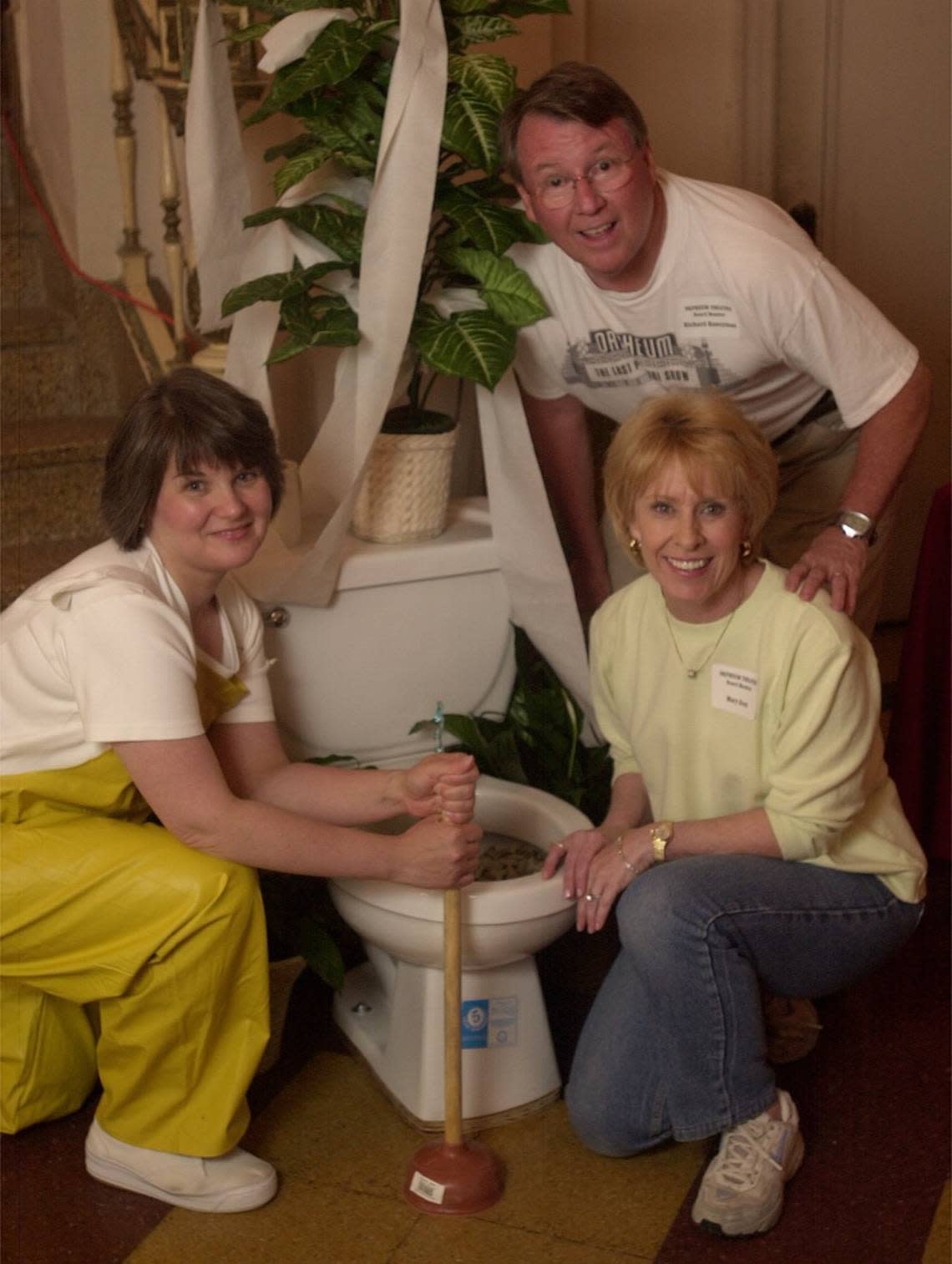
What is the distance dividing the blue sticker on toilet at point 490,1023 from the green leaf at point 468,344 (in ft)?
2.96

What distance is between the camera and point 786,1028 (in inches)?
90.0

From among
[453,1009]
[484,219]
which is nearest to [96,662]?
[453,1009]

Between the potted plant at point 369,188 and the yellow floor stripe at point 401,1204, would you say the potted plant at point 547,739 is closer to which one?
the potted plant at point 369,188

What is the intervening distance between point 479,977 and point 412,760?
446mm

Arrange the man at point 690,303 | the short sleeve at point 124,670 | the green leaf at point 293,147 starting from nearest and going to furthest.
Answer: the short sleeve at point 124,670, the man at point 690,303, the green leaf at point 293,147

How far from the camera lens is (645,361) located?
234cm

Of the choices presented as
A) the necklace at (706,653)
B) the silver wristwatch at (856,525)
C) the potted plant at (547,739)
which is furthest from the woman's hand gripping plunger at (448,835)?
the silver wristwatch at (856,525)

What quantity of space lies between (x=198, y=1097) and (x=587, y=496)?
123cm

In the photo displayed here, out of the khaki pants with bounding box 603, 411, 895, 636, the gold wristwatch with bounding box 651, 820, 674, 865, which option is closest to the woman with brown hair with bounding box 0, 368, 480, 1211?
the gold wristwatch with bounding box 651, 820, 674, 865

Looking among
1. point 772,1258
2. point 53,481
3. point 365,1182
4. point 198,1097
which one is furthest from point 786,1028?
point 53,481

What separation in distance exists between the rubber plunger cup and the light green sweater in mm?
356

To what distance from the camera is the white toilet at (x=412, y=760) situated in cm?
205

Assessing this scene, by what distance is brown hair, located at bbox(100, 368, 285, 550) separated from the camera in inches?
74.7

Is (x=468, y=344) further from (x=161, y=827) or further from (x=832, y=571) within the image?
(x=161, y=827)
